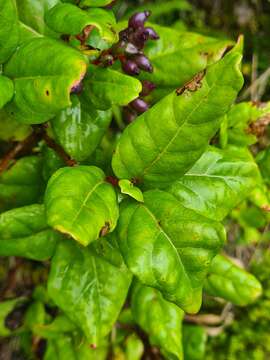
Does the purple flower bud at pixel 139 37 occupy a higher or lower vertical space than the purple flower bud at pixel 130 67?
higher

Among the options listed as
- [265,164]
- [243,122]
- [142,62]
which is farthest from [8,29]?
[265,164]

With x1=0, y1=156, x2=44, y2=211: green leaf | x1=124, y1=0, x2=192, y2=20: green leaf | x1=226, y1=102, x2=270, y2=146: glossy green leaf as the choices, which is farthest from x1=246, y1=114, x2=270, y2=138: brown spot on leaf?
x1=124, y1=0, x2=192, y2=20: green leaf

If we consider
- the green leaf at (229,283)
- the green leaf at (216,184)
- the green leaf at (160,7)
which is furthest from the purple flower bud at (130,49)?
the green leaf at (160,7)

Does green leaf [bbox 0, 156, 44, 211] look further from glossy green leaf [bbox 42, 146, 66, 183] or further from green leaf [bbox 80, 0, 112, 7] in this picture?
green leaf [bbox 80, 0, 112, 7]

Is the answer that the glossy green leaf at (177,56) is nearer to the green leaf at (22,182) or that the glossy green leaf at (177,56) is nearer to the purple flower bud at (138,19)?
the purple flower bud at (138,19)

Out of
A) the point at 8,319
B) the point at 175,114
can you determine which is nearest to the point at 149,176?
the point at 175,114

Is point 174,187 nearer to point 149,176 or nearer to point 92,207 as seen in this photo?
point 149,176

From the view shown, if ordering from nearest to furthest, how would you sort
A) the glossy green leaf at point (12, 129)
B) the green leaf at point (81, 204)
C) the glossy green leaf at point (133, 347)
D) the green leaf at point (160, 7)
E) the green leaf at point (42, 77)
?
the green leaf at point (81, 204) → the green leaf at point (42, 77) → the glossy green leaf at point (12, 129) → the glossy green leaf at point (133, 347) → the green leaf at point (160, 7)
